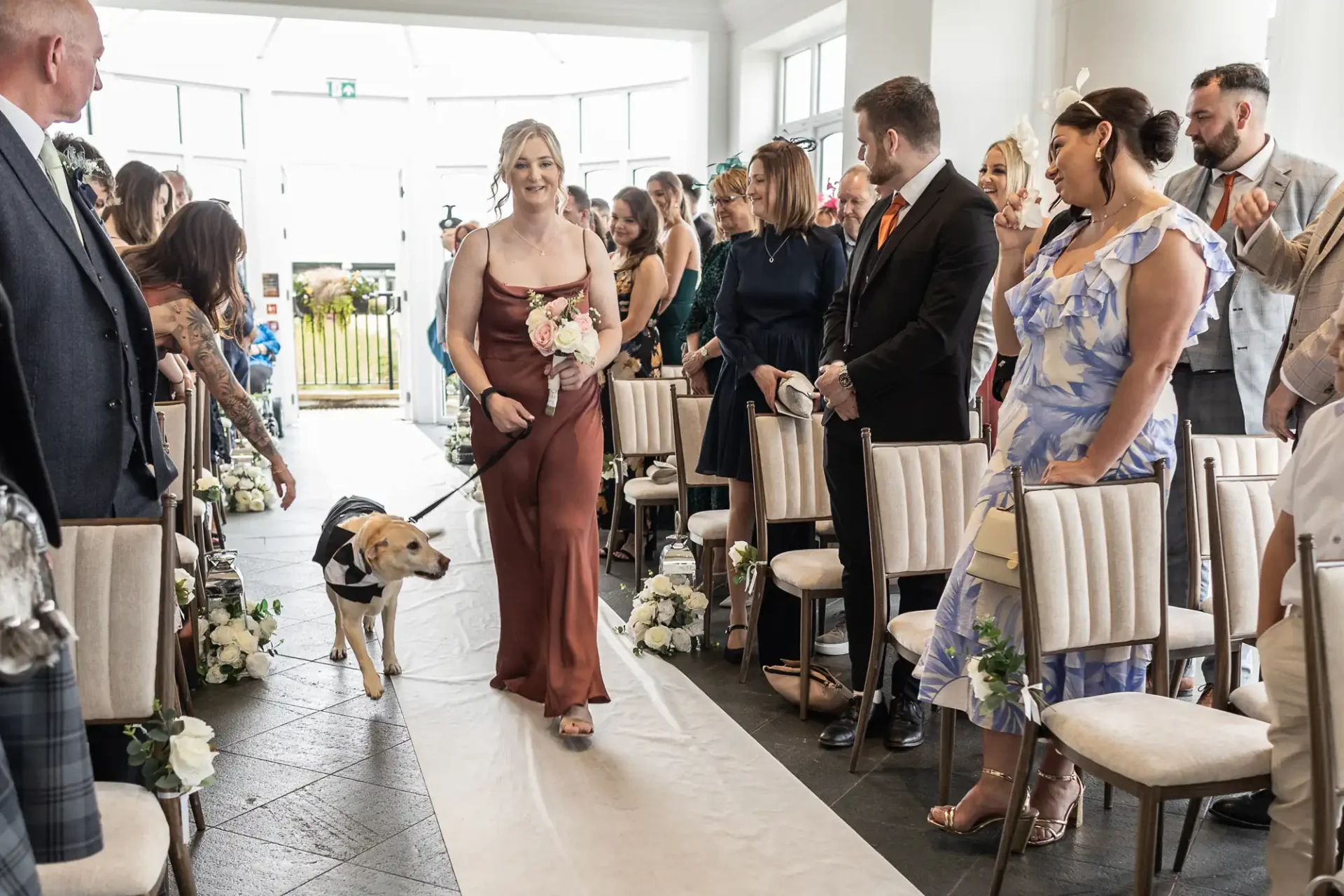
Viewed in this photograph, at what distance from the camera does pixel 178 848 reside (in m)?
2.06

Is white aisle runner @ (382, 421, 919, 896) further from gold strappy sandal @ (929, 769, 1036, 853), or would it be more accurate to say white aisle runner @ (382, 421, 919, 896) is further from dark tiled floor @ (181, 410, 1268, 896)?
gold strappy sandal @ (929, 769, 1036, 853)

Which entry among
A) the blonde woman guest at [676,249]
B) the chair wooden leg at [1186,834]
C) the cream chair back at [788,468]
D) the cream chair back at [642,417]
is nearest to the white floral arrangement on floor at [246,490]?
the blonde woman guest at [676,249]

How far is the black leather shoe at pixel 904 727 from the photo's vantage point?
344cm

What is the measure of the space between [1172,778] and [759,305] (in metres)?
2.42

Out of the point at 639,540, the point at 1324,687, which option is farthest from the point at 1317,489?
the point at 639,540

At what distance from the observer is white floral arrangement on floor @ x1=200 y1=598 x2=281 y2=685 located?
3992 mm

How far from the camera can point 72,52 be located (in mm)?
2076

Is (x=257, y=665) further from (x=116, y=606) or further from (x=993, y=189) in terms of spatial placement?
(x=993, y=189)

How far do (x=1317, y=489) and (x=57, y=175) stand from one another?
2392 millimetres

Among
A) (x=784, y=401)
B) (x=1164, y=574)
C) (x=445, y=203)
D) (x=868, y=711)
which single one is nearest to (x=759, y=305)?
(x=784, y=401)

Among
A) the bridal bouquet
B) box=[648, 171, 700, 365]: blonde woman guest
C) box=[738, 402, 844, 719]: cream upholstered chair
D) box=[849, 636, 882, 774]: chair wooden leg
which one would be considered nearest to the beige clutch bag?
box=[849, 636, 882, 774]: chair wooden leg

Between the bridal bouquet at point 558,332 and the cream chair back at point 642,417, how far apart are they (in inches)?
73.2

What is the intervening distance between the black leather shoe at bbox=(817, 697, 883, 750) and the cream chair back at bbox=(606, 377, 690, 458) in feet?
6.94

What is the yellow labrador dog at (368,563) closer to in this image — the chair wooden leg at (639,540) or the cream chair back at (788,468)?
the cream chair back at (788,468)
